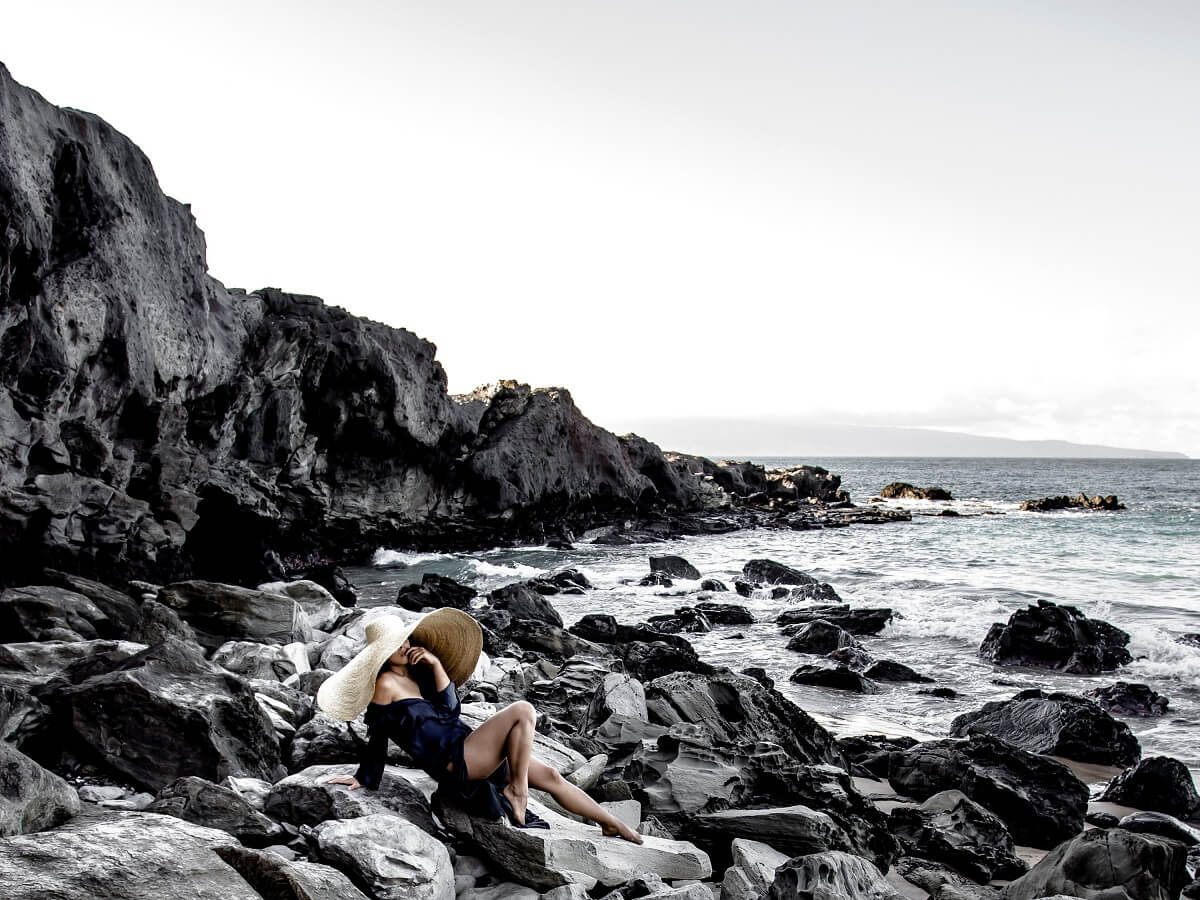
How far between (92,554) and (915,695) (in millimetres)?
16670

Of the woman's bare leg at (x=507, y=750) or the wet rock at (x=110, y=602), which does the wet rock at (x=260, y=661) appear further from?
the woman's bare leg at (x=507, y=750)

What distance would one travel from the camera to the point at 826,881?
4559 mm

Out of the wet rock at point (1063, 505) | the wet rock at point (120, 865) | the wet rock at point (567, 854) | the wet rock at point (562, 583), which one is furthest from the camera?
the wet rock at point (1063, 505)

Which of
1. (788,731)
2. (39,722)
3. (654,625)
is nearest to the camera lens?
(39,722)

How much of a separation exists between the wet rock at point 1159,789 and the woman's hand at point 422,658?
310 inches

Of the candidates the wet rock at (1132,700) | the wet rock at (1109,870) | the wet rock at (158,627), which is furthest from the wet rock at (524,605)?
the wet rock at (1109,870)

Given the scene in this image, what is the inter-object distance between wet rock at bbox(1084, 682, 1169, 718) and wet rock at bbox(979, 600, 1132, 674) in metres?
2.31

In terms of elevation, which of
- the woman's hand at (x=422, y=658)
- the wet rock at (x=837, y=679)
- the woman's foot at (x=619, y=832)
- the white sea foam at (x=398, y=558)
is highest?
the woman's hand at (x=422, y=658)

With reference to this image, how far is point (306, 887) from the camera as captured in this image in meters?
3.66

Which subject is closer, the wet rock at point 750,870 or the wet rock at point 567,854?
the wet rock at point 567,854

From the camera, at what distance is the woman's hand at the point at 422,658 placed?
5.44m

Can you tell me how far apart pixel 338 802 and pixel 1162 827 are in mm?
7542

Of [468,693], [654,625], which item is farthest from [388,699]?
[654,625]

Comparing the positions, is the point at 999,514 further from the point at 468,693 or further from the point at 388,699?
the point at 388,699
